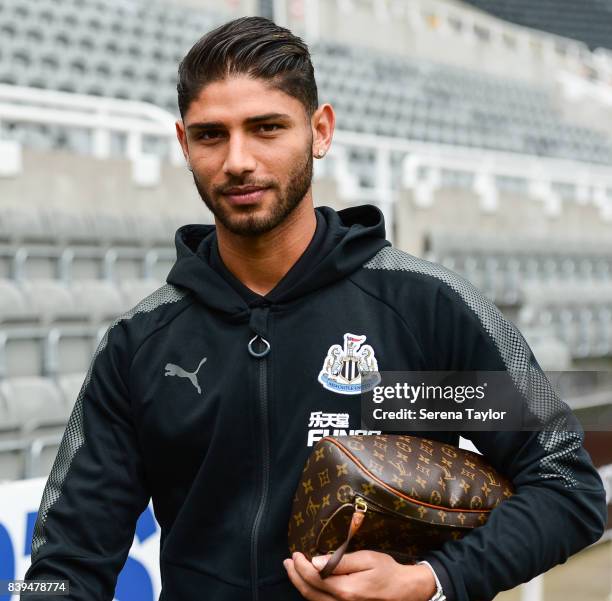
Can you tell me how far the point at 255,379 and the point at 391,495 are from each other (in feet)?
0.86

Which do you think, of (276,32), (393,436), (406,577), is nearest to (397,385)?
(393,436)

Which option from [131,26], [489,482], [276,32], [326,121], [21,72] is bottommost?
[489,482]

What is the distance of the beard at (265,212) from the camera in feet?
4.77

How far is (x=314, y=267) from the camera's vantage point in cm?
151

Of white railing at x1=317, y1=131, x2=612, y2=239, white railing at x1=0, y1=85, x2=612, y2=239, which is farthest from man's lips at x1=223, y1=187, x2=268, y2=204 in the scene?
white railing at x1=317, y1=131, x2=612, y2=239

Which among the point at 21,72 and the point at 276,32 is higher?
the point at 21,72

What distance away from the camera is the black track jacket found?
4.55 feet

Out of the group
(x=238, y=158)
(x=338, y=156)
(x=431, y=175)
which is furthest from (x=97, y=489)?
(x=431, y=175)

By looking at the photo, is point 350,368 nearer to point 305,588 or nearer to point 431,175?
point 305,588

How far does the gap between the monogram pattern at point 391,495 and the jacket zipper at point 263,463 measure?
6cm

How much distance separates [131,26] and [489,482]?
9.73m

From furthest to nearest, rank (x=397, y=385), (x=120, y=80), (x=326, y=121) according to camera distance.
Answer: (x=120, y=80), (x=326, y=121), (x=397, y=385)

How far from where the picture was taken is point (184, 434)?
1.45 meters

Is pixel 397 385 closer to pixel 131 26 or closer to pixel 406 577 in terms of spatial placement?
pixel 406 577
